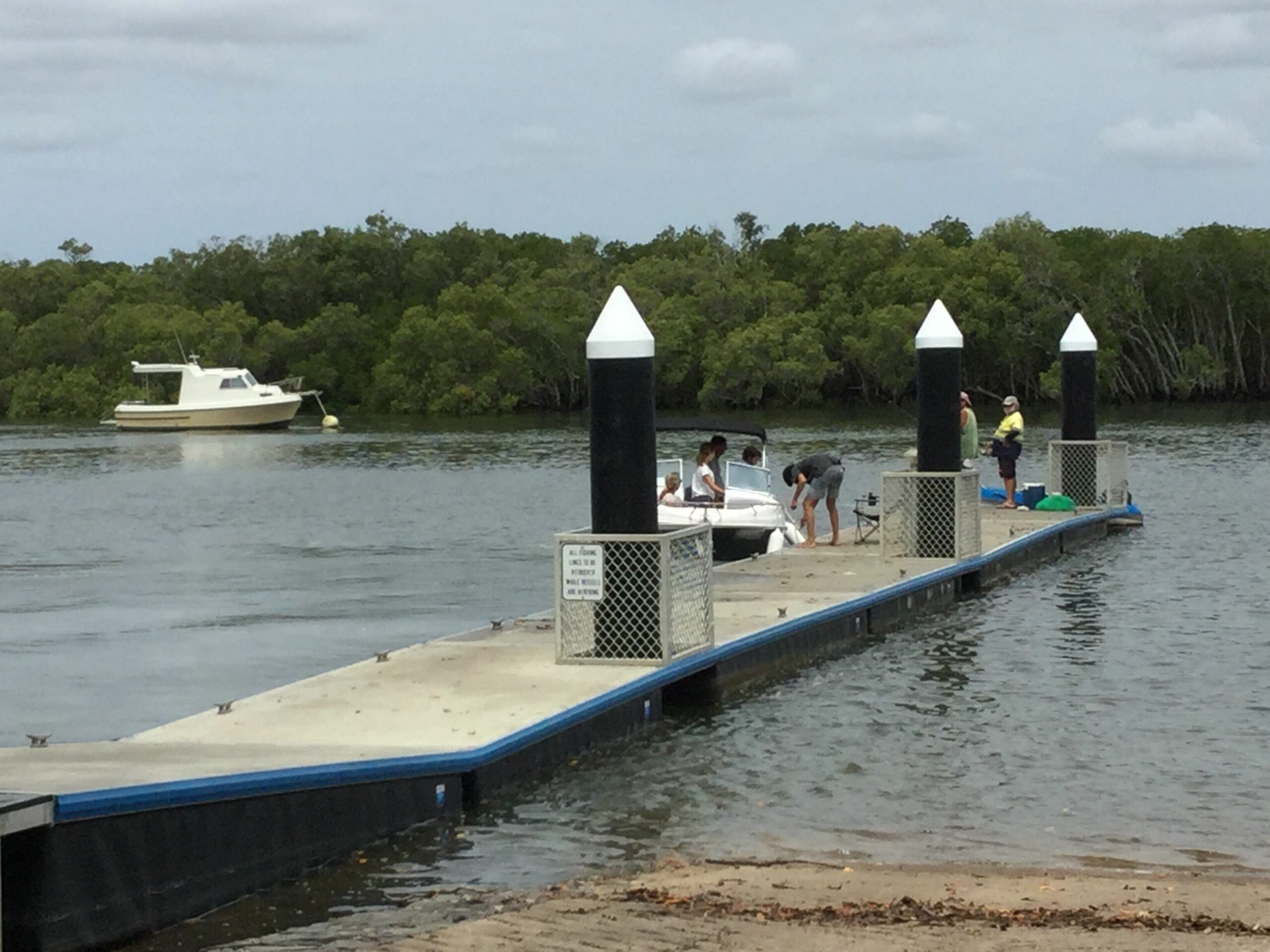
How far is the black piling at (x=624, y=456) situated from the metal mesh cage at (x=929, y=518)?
820 centimetres

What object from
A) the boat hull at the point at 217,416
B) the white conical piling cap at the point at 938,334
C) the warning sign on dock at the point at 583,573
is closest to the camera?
the warning sign on dock at the point at 583,573

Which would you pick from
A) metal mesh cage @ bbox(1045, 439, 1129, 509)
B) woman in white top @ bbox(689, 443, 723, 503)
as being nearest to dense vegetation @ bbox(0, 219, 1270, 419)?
metal mesh cage @ bbox(1045, 439, 1129, 509)

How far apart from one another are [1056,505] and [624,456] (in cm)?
1740

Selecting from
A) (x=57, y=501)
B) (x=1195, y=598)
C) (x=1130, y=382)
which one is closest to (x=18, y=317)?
(x=1130, y=382)

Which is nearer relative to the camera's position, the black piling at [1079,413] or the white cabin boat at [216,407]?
the black piling at [1079,413]

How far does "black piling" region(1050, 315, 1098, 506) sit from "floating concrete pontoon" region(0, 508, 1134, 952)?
13.3 m

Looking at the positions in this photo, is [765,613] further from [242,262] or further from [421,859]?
[242,262]

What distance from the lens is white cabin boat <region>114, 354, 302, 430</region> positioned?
90.6 meters

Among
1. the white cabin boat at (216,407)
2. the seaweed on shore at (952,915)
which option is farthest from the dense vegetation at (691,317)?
the seaweed on shore at (952,915)

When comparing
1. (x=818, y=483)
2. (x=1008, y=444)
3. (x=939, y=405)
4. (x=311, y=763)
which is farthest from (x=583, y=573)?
(x=1008, y=444)

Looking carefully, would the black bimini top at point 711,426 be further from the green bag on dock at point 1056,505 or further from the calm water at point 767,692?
the green bag on dock at point 1056,505

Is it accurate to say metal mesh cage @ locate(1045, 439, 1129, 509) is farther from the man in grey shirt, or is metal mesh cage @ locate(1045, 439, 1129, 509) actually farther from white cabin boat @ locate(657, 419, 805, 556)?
the man in grey shirt

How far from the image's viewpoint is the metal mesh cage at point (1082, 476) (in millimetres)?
32000

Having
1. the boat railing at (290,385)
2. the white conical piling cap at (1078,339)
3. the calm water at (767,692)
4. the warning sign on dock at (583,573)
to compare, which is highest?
the boat railing at (290,385)
